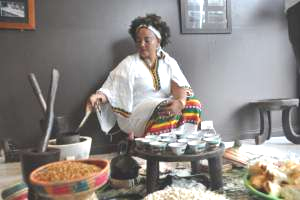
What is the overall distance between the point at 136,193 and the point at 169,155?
287mm

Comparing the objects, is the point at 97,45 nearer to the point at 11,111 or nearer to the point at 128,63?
the point at 128,63

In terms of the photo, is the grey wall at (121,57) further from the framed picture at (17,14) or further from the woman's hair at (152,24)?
the woman's hair at (152,24)

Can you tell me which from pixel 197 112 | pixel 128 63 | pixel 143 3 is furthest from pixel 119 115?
pixel 143 3

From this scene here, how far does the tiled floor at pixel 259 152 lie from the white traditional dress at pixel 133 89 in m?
0.31

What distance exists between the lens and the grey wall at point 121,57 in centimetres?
203

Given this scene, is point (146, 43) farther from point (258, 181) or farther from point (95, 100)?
point (258, 181)

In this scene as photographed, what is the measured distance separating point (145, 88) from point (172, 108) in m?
0.31

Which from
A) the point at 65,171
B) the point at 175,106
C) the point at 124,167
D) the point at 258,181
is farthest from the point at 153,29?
the point at 65,171

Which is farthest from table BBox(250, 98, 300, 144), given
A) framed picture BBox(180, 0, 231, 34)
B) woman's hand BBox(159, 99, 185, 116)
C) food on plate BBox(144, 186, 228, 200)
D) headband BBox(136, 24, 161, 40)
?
food on plate BBox(144, 186, 228, 200)

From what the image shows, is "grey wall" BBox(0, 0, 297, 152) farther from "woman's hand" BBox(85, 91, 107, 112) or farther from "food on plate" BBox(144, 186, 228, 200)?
"food on plate" BBox(144, 186, 228, 200)

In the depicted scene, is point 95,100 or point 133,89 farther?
point 133,89

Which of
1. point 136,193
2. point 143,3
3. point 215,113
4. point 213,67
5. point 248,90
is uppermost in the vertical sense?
point 143,3

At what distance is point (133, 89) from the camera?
200cm

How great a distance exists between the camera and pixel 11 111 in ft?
6.61
